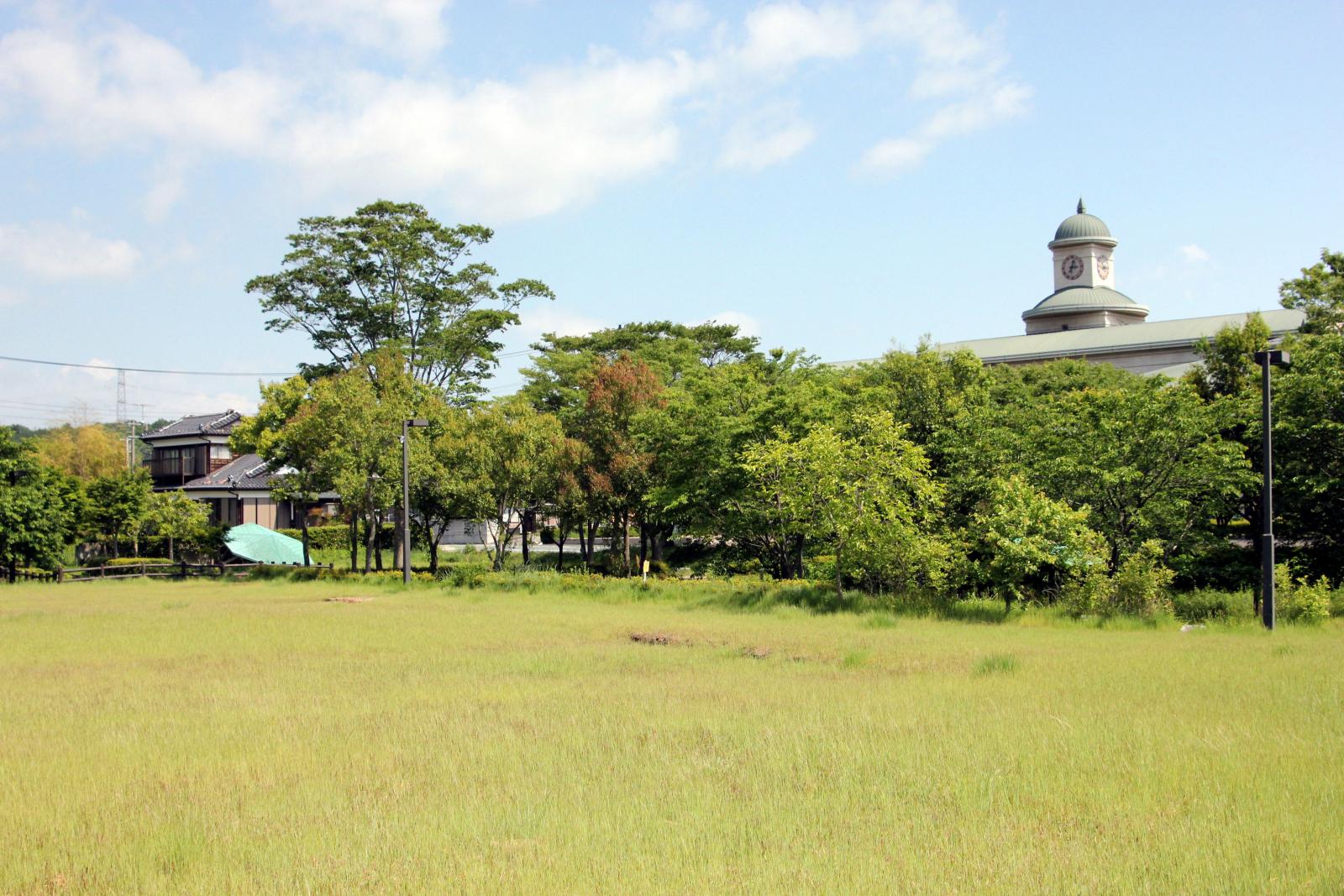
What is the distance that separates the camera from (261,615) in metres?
24.8

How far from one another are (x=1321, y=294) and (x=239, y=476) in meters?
53.6

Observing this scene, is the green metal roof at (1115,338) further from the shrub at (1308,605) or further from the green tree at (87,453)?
the green tree at (87,453)

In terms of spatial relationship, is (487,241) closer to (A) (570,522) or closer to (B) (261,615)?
(A) (570,522)

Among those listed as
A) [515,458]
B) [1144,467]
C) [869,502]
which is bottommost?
[869,502]

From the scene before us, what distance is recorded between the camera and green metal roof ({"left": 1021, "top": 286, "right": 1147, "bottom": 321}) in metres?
90.2

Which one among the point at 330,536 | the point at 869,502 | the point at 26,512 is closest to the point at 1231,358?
the point at 869,502

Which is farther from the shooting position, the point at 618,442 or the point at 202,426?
the point at 202,426

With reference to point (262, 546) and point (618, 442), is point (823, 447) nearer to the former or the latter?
point (618, 442)

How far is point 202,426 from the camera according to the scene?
222ft

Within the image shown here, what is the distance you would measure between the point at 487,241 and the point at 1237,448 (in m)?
34.2

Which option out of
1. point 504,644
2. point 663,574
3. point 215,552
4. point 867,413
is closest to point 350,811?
point 504,644

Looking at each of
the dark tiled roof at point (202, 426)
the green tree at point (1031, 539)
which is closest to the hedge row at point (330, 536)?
the dark tiled roof at point (202, 426)

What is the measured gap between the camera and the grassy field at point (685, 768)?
7.00 metres

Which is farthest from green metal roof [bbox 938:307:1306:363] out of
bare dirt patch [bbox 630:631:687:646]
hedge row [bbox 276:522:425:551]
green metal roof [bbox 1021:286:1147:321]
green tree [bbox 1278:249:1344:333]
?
bare dirt patch [bbox 630:631:687:646]
